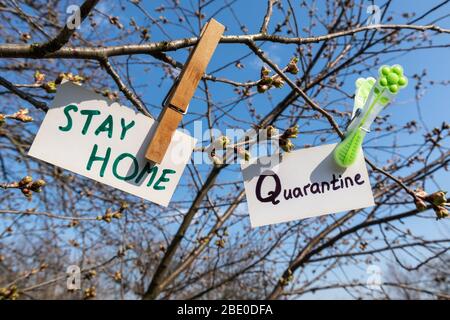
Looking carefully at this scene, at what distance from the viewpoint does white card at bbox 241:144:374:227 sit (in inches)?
44.4

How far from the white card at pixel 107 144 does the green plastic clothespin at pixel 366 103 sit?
0.47 meters

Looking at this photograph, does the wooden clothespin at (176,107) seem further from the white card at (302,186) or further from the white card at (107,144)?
the white card at (302,186)

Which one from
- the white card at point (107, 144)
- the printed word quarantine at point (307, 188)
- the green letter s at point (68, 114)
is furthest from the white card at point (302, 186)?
the green letter s at point (68, 114)

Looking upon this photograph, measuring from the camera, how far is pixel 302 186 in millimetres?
1152

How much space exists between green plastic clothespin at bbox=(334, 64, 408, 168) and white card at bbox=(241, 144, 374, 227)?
4 centimetres

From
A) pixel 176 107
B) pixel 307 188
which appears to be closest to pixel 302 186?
pixel 307 188

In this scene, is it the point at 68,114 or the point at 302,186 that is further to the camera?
the point at 302,186

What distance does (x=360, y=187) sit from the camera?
1129mm

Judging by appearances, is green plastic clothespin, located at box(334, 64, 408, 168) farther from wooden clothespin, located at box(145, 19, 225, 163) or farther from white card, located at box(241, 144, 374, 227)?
wooden clothespin, located at box(145, 19, 225, 163)

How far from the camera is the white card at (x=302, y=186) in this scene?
113 cm

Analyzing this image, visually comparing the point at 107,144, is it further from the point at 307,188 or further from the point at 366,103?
the point at 366,103

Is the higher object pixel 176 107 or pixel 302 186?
pixel 176 107

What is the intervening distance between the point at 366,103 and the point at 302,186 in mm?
317
